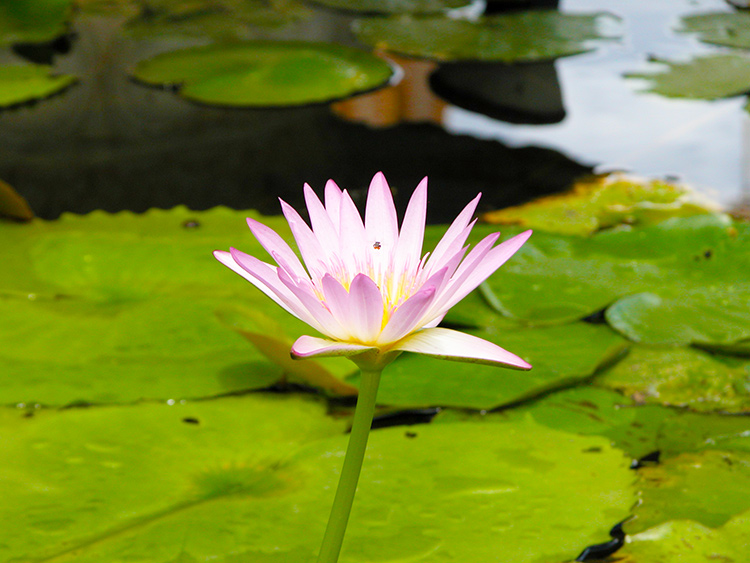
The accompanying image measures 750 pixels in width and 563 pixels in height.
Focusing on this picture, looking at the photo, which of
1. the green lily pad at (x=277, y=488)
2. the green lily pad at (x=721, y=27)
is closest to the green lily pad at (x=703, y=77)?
the green lily pad at (x=721, y=27)

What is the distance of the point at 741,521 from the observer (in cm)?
65

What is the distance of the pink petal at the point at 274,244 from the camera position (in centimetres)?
46

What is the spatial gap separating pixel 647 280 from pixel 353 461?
0.79 metres

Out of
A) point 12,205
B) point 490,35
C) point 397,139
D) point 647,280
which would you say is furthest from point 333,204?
point 490,35

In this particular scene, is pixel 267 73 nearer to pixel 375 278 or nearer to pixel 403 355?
pixel 403 355

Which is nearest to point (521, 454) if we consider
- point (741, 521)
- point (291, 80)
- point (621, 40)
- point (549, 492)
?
point (549, 492)

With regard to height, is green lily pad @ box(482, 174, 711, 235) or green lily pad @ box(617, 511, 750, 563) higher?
green lily pad @ box(482, 174, 711, 235)

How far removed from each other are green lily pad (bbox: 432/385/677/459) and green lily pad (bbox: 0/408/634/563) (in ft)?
0.08

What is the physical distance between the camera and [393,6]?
2.75 meters

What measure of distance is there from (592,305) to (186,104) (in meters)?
1.37

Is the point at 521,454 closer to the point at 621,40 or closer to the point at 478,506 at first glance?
the point at 478,506

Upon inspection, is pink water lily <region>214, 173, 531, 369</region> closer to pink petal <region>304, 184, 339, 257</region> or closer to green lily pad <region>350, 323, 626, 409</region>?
pink petal <region>304, 184, 339, 257</region>

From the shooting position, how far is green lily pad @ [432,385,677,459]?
793 mm

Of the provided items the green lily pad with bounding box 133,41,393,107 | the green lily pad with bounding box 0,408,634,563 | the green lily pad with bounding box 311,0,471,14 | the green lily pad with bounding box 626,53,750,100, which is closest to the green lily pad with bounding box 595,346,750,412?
the green lily pad with bounding box 0,408,634,563
